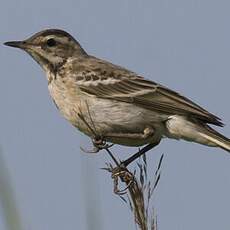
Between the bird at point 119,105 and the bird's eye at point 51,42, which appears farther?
the bird's eye at point 51,42

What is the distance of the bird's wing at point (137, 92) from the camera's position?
26.5 feet

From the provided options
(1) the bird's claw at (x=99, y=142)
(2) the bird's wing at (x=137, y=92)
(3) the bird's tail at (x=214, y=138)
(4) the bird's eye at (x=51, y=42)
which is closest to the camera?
(1) the bird's claw at (x=99, y=142)

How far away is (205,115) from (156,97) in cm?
84

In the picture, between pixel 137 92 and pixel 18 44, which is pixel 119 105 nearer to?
pixel 137 92

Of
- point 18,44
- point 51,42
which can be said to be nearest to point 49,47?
point 51,42

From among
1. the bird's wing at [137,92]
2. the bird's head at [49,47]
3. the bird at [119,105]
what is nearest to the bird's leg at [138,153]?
the bird at [119,105]

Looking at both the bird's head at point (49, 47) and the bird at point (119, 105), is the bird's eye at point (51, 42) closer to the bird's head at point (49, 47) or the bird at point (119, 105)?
the bird's head at point (49, 47)

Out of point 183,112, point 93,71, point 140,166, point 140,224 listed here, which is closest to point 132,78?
point 93,71

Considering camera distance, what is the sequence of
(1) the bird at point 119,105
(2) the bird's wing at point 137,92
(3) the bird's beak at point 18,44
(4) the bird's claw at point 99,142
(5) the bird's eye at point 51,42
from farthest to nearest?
(5) the bird's eye at point 51,42 < (3) the bird's beak at point 18,44 < (2) the bird's wing at point 137,92 < (1) the bird at point 119,105 < (4) the bird's claw at point 99,142

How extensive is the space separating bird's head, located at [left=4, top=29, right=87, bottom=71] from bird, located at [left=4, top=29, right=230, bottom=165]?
0.5 inches

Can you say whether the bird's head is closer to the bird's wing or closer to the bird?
the bird

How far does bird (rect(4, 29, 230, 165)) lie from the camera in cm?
780

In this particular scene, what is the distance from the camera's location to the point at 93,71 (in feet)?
29.0

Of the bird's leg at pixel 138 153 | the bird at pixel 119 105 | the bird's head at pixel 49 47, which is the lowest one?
the bird's leg at pixel 138 153
